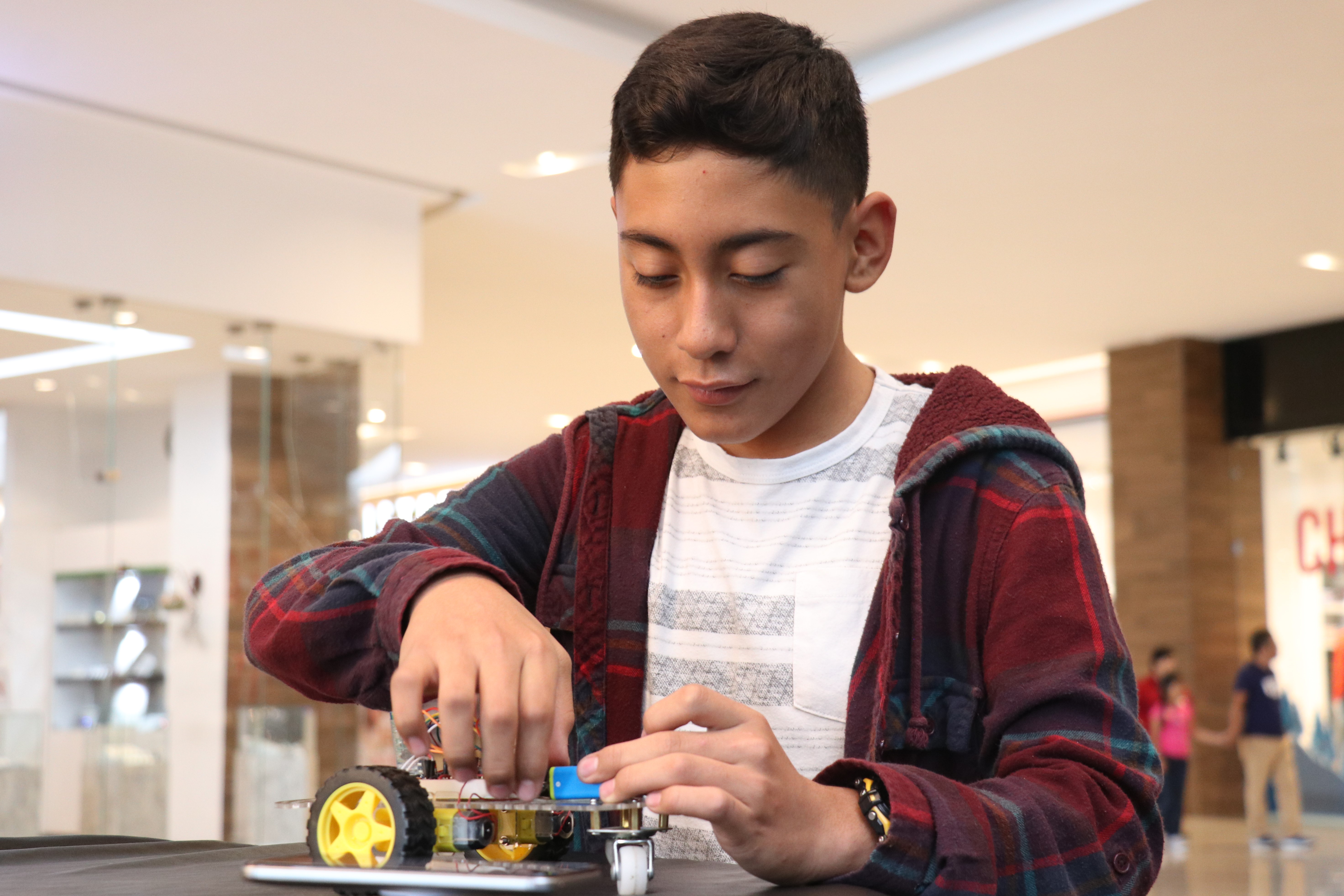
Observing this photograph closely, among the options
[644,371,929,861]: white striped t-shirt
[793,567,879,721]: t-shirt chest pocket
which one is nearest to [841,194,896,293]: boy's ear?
[644,371,929,861]: white striped t-shirt

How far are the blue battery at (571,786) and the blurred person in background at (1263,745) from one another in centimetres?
788

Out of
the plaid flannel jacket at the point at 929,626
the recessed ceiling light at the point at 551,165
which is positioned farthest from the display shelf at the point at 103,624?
the plaid flannel jacket at the point at 929,626

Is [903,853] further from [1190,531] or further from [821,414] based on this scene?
[1190,531]

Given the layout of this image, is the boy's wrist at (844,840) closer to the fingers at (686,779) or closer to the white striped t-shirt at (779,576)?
the fingers at (686,779)

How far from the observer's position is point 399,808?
1.94ft

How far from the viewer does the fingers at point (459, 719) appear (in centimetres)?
66

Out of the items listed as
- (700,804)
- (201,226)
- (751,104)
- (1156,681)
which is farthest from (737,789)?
(1156,681)

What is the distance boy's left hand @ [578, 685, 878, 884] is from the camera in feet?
1.97

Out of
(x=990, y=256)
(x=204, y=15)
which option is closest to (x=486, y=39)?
(x=204, y=15)

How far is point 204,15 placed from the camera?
4.51m

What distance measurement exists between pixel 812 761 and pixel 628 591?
19 centimetres

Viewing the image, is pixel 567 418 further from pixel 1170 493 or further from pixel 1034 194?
pixel 1034 194

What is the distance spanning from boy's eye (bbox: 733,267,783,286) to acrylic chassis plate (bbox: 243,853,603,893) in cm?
40

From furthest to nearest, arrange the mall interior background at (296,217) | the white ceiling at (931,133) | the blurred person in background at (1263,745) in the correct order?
the blurred person in background at (1263,745)
the mall interior background at (296,217)
the white ceiling at (931,133)
